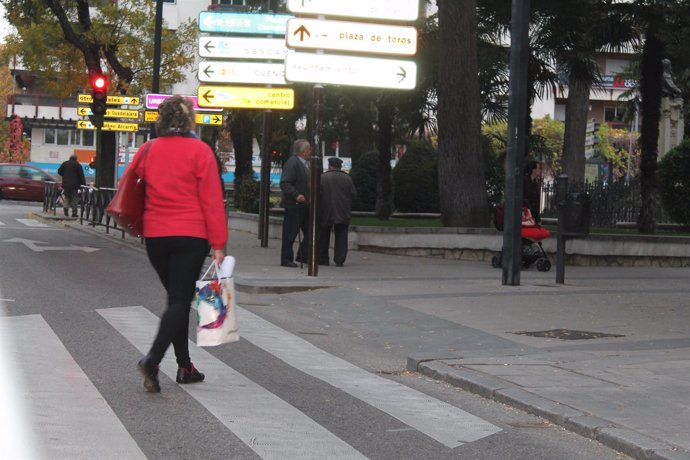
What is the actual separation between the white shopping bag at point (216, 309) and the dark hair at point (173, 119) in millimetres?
869

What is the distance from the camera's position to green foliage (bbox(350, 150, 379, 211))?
37.9 m

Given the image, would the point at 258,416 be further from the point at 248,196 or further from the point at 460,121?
the point at 248,196

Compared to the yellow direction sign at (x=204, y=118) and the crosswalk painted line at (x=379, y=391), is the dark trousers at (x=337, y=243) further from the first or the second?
the crosswalk painted line at (x=379, y=391)

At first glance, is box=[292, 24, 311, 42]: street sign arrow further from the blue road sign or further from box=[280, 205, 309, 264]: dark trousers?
the blue road sign

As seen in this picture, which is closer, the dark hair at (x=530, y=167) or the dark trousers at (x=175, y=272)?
the dark trousers at (x=175, y=272)

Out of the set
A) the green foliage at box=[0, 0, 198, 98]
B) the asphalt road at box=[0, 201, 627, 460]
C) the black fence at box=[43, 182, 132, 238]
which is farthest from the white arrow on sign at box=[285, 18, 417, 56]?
the green foliage at box=[0, 0, 198, 98]

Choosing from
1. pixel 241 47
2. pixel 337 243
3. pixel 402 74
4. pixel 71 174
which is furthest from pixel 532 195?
pixel 71 174

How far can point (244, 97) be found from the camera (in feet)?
66.8

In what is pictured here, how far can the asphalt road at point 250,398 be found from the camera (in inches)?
237

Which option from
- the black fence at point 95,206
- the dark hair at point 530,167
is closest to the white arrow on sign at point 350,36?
the dark hair at point 530,167

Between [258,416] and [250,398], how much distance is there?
1.92 feet

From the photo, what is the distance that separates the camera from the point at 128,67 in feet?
108

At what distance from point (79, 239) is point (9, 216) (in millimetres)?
10477

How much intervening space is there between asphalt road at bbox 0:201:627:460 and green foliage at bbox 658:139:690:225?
15.7m
